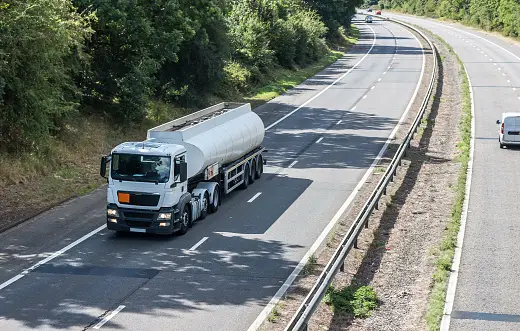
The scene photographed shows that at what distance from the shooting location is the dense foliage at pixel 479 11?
109 meters

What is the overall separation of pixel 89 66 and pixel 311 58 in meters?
44.4

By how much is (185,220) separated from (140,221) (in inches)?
53.3

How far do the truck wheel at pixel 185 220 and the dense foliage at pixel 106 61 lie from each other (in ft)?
24.4

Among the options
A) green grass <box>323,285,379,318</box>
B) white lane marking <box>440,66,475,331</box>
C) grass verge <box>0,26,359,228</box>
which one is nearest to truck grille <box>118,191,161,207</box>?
grass verge <box>0,26,359,228</box>

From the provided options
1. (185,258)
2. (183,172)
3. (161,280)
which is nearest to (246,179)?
(183,172)

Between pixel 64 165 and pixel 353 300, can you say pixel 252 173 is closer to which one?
pixel 64 165

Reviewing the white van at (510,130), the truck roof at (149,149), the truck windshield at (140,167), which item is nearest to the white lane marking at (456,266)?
the white van at (510,130)

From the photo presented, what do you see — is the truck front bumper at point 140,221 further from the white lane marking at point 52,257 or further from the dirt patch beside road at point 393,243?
the dirt patch beside road at point 393,243

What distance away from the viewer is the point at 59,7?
100 feet

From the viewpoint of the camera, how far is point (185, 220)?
23031 millimetres

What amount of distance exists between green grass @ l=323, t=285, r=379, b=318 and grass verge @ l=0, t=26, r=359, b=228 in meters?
11.1

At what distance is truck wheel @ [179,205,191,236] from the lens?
22.8 metres

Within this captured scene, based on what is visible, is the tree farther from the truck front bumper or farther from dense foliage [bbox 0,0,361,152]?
the truck front bumper

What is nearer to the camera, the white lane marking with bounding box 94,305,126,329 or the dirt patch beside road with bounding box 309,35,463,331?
the white lane marking with bounding box 94,305,126,329
